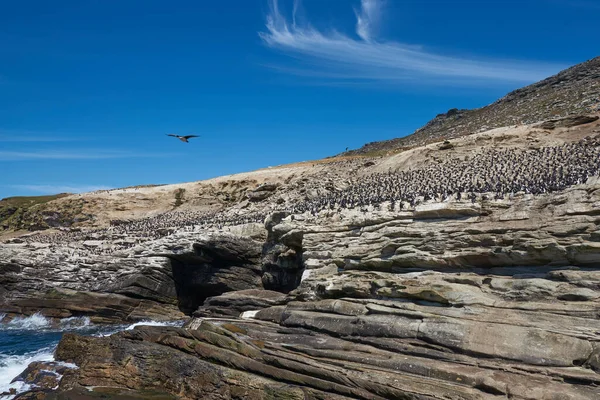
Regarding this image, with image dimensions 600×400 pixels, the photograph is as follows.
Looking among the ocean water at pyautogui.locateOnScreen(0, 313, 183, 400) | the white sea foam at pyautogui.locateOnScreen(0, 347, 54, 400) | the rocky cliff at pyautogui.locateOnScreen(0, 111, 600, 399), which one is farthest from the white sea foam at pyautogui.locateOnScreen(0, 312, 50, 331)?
the white sea foam at pyautogui.locateOnScreen(0, 347, 54, 400)

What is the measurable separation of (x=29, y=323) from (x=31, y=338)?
7.40 m

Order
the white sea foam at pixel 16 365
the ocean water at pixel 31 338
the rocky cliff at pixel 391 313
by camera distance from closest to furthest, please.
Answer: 1. the rocky cliff at pixel 391 313
2. the white sea foam at pixel 16 365
3. the ocean water at pixel 31 338

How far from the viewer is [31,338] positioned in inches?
1395

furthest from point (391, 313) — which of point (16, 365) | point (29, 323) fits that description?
point (29, 323)

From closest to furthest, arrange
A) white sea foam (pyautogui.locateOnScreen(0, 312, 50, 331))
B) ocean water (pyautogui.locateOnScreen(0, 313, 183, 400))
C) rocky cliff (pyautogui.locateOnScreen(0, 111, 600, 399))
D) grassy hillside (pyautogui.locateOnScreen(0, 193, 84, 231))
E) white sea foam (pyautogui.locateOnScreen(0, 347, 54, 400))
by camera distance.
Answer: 1. rocky cliff (pyautogui.locateOnScreen(0, 111, 600, 399))
2. white sea foam (pyautogui.locateOnScreen(0, 347, 54, 400))
3. ocean water (pyautogui.locateOnScreen(0, 313, 183, 400))
4. white sea foam (pyautogui.locateOnScreen(0, 312, 50, 331))
5. grassy hillside (pyautogui.locateOnScreen(0, 193, 84, 231))

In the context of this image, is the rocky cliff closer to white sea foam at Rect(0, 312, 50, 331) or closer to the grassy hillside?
white sea foam at Rect(0, 312, 50, 331)

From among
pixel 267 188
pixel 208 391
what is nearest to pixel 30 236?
pixel 267 188

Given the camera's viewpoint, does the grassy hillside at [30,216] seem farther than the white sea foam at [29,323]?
Yes

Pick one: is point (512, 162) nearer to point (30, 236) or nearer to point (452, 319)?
point (452, 319)

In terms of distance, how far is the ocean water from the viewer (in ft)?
85.8

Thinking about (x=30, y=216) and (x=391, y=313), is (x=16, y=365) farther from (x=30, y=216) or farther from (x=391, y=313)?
(x=30, y=216)

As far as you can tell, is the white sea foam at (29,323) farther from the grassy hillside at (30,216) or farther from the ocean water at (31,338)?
the grassy hillside at (30,216)

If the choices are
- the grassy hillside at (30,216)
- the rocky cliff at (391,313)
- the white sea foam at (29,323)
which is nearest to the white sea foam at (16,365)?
the rocky cliff at (391,313)

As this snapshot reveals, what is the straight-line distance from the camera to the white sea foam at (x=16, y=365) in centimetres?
2261
